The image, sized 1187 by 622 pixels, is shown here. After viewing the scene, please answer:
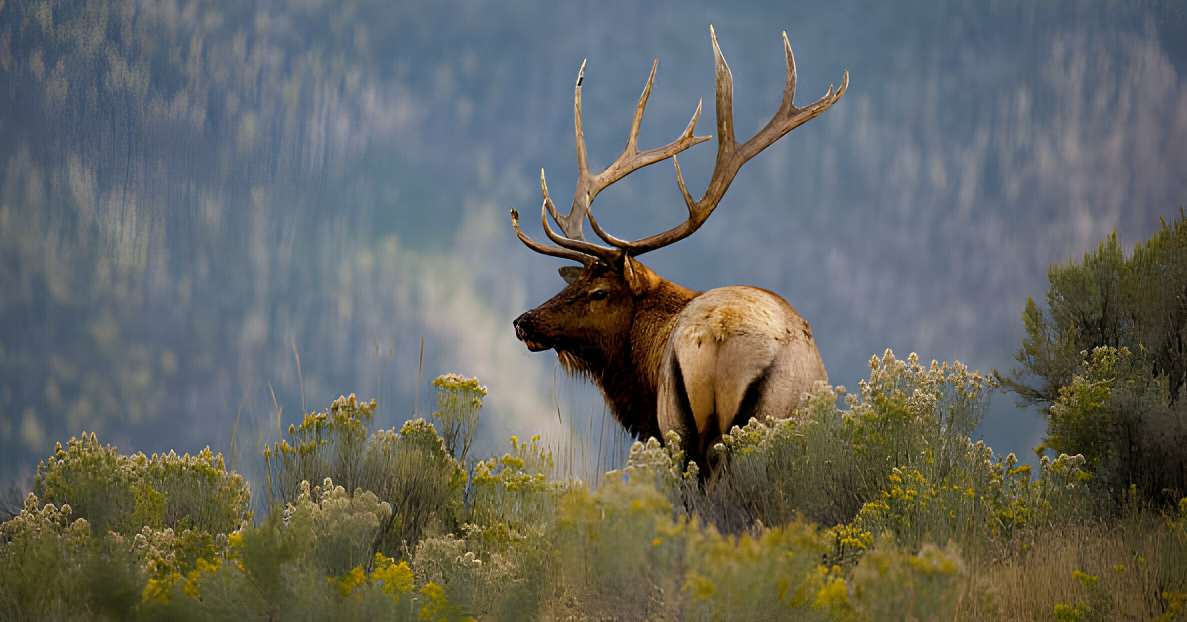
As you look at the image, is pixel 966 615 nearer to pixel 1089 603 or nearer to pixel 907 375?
pixel 1089 603

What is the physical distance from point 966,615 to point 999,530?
1.71 metres

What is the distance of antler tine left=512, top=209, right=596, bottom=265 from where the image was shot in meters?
7.88

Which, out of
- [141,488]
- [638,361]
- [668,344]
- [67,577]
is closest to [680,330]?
[668,344]

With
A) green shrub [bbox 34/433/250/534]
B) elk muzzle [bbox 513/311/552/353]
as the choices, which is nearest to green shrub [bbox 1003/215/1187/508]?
elk muzzle [bbox 513/311/552/353]

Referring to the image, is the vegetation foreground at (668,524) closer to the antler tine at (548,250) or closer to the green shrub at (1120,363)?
the green shrub at (1120,363)

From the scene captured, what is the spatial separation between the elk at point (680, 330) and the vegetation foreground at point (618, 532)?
13.3 inches

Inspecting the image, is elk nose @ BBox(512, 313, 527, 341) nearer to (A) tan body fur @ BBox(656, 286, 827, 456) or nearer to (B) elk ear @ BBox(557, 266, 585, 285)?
(B) elk ear @ BBox(557, 266, 585, 285)

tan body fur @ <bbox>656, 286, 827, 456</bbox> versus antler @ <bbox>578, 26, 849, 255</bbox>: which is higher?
antler @ <bbox>578, 26, 849, 255</bbox>

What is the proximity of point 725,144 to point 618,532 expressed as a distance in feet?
16.6

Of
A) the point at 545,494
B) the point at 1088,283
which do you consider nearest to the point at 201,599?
the point at 545,494

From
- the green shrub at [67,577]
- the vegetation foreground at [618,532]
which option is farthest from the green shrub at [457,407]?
the green shrub at [67,577]

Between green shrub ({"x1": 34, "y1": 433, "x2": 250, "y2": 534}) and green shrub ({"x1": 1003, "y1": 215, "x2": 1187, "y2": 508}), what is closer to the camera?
green shrub ({"x1": 34, "y1": 433, "x2": 250, "y2": 534})

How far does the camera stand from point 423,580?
4.89 meters

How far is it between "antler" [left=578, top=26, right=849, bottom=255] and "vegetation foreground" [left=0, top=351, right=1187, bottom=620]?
168 cm
